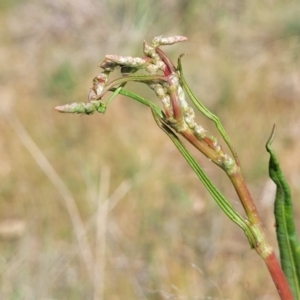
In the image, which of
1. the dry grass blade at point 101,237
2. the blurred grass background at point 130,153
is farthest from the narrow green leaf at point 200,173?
the dry grass blade at point 101,237

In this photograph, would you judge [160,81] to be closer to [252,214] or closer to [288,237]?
[252,214]

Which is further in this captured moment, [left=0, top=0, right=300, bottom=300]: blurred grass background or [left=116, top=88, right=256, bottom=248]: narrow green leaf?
[left=0, top=0, right=300, bottom=300]: blurred grass background

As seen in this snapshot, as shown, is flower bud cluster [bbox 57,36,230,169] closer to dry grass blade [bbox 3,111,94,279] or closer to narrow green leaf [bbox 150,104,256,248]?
narrow green leaf [bbox 150,104,256,248]

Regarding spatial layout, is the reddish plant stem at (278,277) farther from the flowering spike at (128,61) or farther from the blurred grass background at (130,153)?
the blurred grass background at (130,153)

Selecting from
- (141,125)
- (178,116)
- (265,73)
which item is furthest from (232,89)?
(178,116)

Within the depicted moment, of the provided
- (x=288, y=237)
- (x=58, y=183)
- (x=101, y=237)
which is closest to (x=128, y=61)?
(x=288, y=237)

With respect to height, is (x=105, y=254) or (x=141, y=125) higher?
(x=141, y=125)

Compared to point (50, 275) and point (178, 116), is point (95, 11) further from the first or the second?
point (178, 116)

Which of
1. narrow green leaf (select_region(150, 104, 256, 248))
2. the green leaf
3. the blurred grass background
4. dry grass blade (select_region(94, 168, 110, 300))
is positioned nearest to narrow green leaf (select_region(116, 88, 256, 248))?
narrow green leaf (select_region(150, 104, 256, 248))
